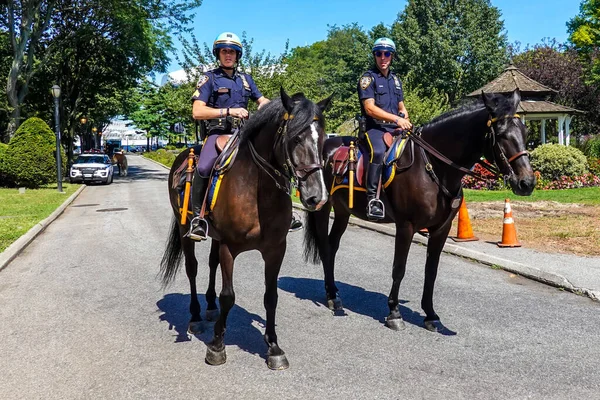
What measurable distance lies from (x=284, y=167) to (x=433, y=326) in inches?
99.1

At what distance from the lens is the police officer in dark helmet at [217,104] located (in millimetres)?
4500

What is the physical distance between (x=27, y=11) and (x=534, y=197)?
25.0 metres

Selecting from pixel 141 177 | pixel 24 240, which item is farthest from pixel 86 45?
pixel 24 240

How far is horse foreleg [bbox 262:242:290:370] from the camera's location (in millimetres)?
4199

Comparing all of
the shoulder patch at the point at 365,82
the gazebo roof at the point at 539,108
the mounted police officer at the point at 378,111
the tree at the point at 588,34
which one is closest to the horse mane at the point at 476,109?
the mounted police officer at the point at 378,111

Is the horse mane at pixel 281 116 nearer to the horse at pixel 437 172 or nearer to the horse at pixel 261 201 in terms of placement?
the horse at pixel 261 201

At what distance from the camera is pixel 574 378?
3908 mm

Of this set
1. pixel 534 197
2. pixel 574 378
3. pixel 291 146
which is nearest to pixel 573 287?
pixel 574 378

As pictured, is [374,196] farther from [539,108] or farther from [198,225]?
[539,108]

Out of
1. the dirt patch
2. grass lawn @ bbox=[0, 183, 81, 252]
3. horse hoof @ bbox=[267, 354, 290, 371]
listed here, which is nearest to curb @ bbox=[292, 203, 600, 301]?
the dirt patch

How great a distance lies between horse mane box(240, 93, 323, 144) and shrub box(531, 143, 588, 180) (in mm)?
16867

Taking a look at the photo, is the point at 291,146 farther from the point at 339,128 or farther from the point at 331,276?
the point at 339,128

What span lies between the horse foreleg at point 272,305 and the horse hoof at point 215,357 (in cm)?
40

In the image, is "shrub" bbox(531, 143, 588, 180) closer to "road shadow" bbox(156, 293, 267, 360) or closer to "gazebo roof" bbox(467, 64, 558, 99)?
"gazebo roof" bbox(467, 64, 558, 99)
